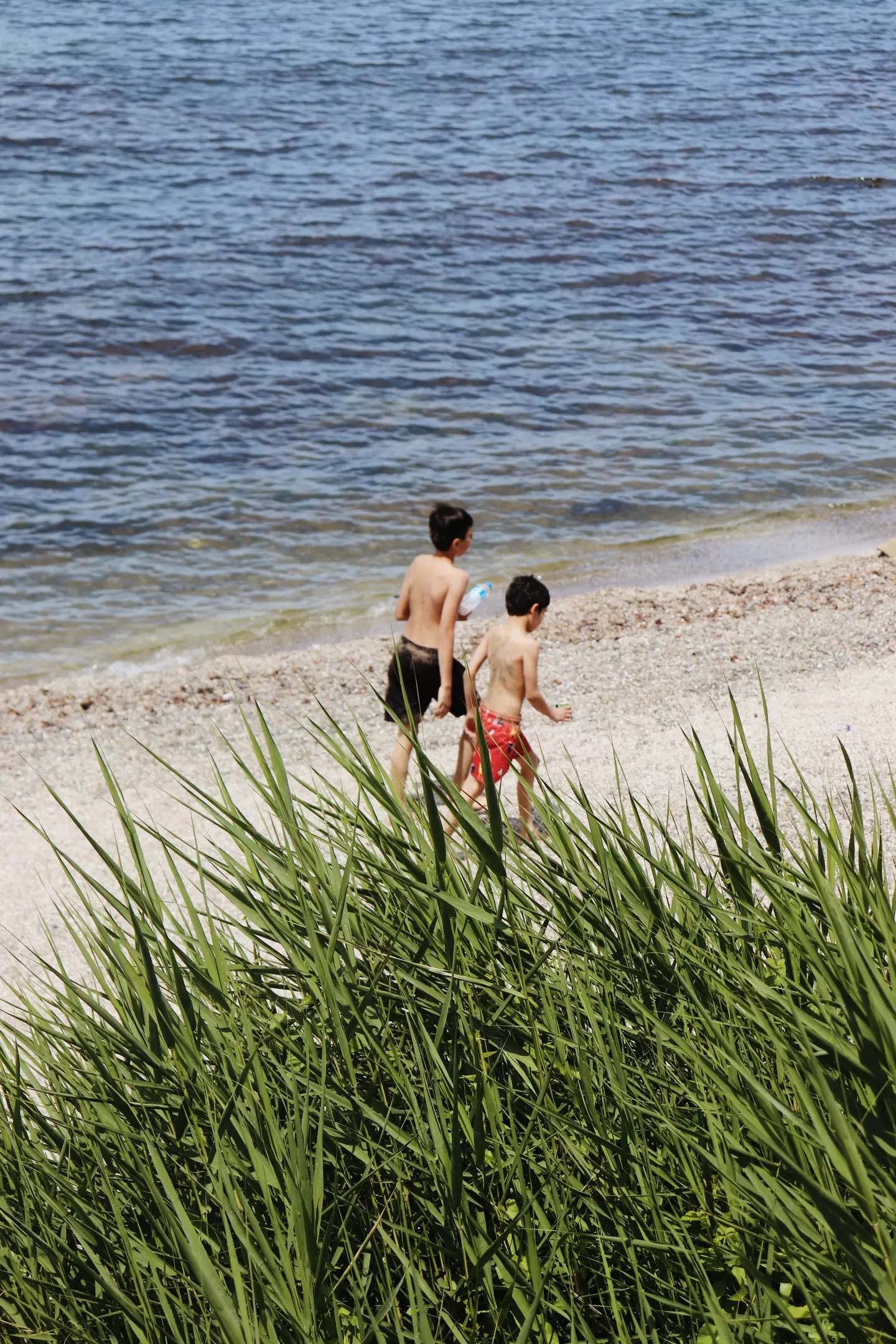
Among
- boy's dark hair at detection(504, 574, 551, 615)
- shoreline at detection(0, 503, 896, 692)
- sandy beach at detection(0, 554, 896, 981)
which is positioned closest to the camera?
boy's dark hair at detection(504, 574, 551, 615)

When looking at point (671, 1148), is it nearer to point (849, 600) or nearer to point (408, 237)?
point (849, 600)

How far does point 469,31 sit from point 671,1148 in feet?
116

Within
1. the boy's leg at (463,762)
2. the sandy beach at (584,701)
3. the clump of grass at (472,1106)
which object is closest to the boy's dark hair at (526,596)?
the boy's leg at (463,762)

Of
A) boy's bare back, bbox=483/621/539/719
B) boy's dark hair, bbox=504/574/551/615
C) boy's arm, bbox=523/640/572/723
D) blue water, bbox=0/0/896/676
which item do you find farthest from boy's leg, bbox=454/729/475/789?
blue water, bbox=0/0/896/676

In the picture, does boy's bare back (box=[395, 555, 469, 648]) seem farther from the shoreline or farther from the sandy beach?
the shoreline

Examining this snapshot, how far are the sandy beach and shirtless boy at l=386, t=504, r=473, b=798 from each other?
0.40m

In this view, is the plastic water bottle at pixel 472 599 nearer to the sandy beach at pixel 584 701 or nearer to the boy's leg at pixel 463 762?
the sandy beach at pixel 584 701

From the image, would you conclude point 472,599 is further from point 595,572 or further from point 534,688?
point 595,572

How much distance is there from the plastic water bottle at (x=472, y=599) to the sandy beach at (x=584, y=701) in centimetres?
65

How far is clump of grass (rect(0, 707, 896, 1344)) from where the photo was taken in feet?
7.03

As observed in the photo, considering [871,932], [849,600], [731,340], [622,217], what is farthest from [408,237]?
[871,932]

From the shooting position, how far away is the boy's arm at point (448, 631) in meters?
6.52

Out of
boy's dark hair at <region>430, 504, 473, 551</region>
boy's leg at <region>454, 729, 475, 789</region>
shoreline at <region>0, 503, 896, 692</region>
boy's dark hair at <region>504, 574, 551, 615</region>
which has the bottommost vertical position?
shoreline at <region>0, 503, 896, 692</region>

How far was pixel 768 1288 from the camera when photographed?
6.22 feet
